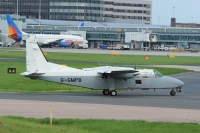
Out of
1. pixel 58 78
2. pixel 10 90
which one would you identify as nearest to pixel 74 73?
pixel 58 78

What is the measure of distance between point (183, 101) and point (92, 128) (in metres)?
15.6

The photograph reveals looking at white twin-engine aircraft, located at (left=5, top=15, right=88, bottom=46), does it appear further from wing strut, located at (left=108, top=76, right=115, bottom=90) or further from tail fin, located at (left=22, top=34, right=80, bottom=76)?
wing strut, located at (left=108, top=76, right=115, bottom=90)

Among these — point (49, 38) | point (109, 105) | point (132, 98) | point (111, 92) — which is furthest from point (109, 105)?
point (49, 38)

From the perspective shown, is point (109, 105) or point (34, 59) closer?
point (109, 105)

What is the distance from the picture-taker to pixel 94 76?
42.3 metres

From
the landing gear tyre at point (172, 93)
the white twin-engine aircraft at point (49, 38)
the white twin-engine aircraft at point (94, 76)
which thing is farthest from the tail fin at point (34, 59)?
the white twin-engine aircraft at point (49, 38)

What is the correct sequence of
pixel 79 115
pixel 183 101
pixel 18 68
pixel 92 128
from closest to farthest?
pixel 92 128
pixel 79 115
pixel 183 101
pixel 18 68

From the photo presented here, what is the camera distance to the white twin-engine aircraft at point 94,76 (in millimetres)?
41188

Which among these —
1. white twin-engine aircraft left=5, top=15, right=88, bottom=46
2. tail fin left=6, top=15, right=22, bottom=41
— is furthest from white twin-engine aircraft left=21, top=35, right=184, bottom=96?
white twin-engine aircraft left=5, top=15, right=88, bottom=46

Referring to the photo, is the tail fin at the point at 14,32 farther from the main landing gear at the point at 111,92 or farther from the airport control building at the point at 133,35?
the main landing gear at the point at 111,92

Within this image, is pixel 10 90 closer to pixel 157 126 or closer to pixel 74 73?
pixel 74 73

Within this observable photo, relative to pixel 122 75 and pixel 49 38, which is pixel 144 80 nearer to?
pixel 122 75

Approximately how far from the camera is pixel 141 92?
153ft

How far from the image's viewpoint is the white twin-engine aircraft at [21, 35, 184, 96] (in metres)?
41.2
